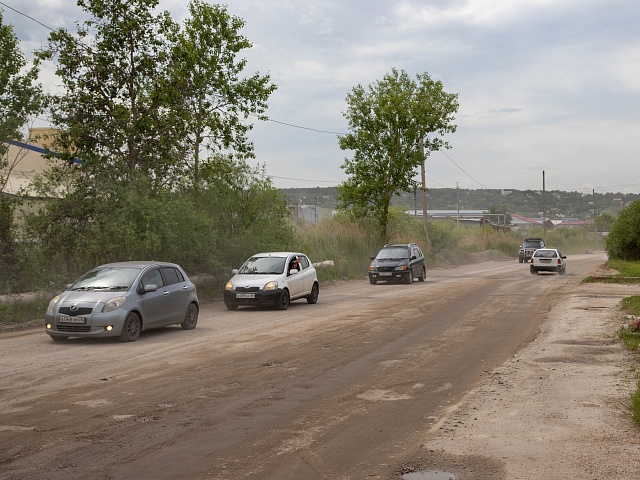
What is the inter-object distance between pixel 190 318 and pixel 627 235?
3935 cm

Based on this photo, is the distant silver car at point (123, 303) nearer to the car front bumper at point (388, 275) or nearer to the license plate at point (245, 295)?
the license plate at point (245, 295)

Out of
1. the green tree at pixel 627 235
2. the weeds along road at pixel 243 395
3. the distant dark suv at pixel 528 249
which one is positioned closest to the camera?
the weeds along road at pixel 243 395

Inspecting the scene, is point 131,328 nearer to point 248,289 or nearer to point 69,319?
point 69,319

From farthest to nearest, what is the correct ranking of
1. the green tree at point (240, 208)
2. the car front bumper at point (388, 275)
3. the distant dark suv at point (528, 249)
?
1. the distant dark suv at point (528, 249)
2. the car front bumper at point (388, 275)
3. the green tree at point (240, 208)

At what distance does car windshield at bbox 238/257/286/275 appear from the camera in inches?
889

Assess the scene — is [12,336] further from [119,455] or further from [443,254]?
[443,254]

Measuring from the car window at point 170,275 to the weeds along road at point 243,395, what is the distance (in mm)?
1129

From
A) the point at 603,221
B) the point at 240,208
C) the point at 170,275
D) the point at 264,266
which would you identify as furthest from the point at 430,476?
the point at 603,221

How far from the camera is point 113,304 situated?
1471 centimetres

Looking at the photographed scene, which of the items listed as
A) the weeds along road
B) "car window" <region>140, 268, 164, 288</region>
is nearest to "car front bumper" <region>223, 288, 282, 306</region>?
the weeds along road

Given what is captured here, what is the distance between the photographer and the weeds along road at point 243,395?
646 centimetres

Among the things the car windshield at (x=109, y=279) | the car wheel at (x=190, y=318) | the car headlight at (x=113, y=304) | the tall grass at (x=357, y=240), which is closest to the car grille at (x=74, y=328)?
the car headlight at (x=113, y=304)

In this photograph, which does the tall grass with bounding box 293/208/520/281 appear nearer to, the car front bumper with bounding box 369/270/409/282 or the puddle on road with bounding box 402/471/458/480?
the car front bumper with bounding box 369/270/409/282

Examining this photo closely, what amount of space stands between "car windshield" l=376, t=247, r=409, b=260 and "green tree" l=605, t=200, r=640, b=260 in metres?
19.3
